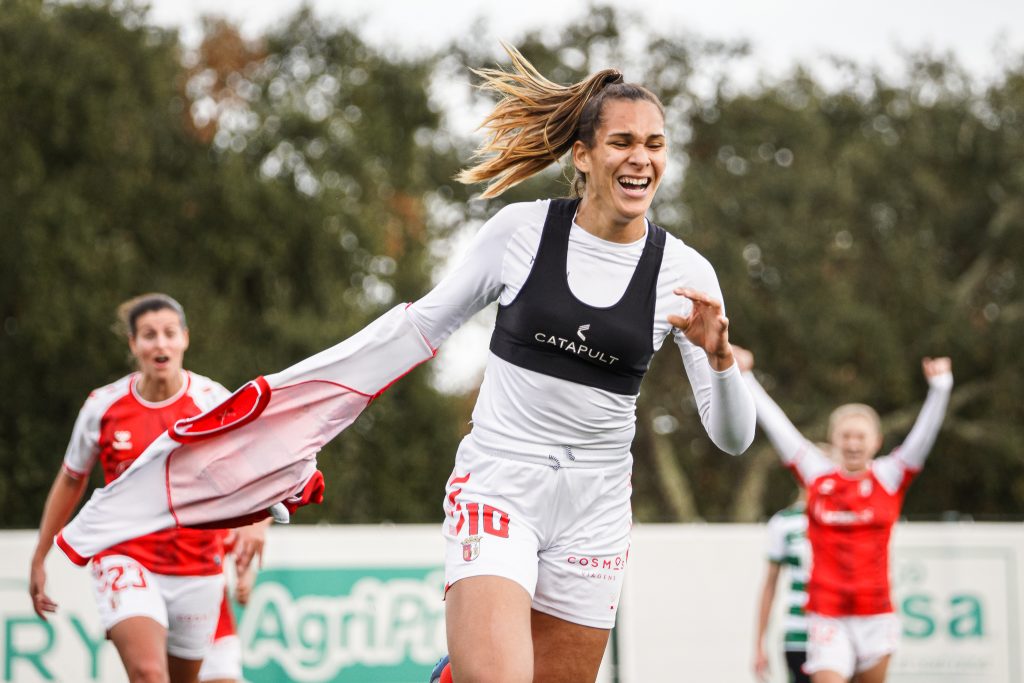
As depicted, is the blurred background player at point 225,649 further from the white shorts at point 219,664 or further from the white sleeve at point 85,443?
the white sleeve at point 85,443

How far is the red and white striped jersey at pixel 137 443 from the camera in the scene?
6.61 m

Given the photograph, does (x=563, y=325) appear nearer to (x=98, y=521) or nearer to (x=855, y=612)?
(x=98, y=521)

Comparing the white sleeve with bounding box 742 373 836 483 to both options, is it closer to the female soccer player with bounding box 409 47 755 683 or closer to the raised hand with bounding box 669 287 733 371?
the female soccer player with bounding box 409 47 755 683

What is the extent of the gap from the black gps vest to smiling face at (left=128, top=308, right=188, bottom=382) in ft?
8.54

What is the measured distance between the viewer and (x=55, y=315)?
22.1 meters

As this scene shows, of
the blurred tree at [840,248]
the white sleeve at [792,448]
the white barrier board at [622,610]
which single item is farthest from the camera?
the blurred tree at [840,248]

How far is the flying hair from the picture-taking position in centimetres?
482

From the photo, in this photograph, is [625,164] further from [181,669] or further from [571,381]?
[181,669]

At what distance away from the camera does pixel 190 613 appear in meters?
6.70

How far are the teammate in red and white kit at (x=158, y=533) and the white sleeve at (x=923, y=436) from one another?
161 inches

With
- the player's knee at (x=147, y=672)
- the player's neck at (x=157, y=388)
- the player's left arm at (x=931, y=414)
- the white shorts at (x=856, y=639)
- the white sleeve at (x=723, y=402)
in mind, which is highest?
the player's left arm at (x=931, y=414)

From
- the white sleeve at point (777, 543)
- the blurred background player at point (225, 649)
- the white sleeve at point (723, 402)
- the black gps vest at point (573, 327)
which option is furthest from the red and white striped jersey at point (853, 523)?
the black gps vest at point (573, 327)

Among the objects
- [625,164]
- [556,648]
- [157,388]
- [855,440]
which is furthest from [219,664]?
[855,440]

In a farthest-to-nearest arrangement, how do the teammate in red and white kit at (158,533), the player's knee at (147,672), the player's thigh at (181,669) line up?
the player's thigh at (181,669) → the teammate in red and white kit at (158,533) → the player's knee at (147,672)
